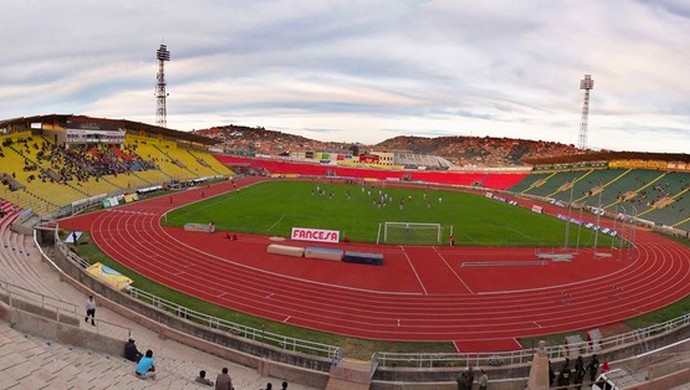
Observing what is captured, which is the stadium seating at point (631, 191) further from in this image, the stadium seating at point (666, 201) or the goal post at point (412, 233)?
the goal post at point (412, 233)

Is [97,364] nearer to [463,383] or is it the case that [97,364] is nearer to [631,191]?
[463,383]

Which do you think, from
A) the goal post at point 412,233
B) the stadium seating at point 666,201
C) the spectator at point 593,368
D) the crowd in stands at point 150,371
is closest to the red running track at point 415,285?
the goal post at point 412,233

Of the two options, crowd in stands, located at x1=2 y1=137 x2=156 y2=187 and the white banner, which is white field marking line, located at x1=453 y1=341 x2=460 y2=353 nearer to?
the white banner

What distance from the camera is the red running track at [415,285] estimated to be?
59.9ft

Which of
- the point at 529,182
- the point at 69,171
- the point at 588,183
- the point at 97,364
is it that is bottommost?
the point at 97,364

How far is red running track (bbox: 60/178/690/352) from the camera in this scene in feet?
59.9

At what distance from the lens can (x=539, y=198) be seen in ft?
221

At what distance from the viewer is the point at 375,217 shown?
139ft

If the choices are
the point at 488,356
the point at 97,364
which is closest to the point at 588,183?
the point at 488,356

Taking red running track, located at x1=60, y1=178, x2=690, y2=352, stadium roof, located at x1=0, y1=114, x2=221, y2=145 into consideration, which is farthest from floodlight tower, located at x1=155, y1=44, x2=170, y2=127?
red running track, located at x1=60, y1=178, x2=690, y2=352

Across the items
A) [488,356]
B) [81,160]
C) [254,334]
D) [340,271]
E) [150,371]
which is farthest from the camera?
[81,160]

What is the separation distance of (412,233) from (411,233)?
0.08 metres

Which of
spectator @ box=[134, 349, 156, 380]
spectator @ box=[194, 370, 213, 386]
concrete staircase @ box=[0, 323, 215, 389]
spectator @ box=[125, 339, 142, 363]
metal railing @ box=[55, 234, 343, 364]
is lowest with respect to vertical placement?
metal railing @ box=[55, 234, 343, 364]

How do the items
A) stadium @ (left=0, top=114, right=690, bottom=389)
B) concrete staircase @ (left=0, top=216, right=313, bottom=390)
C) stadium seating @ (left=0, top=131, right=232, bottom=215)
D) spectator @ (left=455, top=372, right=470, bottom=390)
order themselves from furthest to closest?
stadium seating @ (left=0, top=131, right=232, bottom=215) → stadium @ (left=0, top=114, right=690, bottom=389) → spectator @ (left=455, top=372, right=470, bottom=390) → concrete staircase @ (left=0, top=216, right=313, bottom=390)
